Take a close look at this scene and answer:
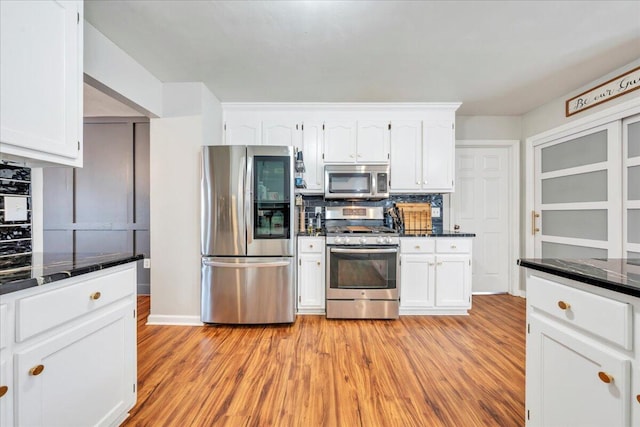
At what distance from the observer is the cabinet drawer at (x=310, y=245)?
9.57 ft

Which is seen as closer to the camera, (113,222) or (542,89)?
(542,89)

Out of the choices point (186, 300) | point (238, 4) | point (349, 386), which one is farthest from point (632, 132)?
point (186, 300)

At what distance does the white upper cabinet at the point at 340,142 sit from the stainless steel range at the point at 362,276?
95 centimetres

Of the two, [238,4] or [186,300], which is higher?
[238,4]

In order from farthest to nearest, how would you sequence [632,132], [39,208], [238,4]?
1. [632,132]
2. [238,4]
3. [39,208]

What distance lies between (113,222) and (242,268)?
88.5 inches

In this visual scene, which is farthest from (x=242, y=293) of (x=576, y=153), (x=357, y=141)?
(x=576, y=153)

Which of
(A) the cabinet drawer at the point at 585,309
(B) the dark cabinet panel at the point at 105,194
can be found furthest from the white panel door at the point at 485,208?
(B) the dark cabinet panel at the point at 105,194

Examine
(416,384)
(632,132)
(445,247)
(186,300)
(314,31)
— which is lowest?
(416,384)

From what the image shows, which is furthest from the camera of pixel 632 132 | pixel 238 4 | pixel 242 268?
pixel 242 268

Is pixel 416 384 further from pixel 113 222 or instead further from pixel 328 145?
pixel 113 222

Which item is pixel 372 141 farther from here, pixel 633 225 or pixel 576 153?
pixel 633 225

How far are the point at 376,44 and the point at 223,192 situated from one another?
185 cm

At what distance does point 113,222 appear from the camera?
3596 mm
